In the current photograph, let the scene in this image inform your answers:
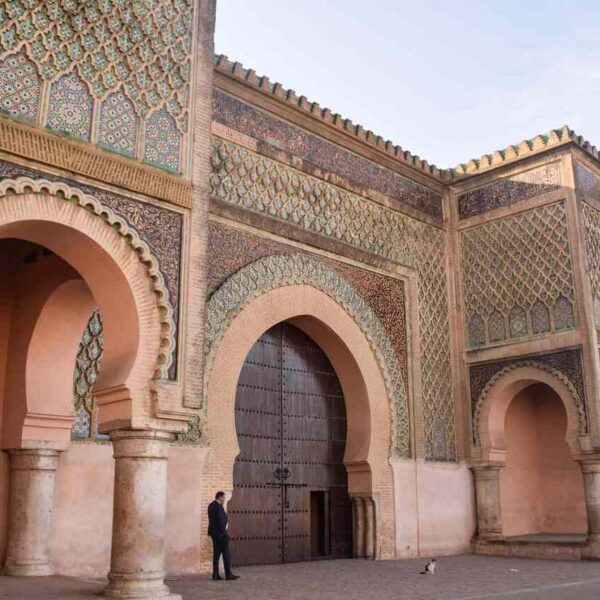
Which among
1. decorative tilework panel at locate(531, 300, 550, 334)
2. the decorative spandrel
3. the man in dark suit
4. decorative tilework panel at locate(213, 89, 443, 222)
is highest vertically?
decorative tilework panel at locate(213, 89, 443, 222)

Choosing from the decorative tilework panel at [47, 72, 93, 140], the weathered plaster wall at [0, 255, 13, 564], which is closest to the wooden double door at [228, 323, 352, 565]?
the weathered plaster wall at [0, 255, 13, 564]

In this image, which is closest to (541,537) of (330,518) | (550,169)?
(330,518)

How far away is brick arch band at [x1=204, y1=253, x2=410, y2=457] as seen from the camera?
7.05 meters

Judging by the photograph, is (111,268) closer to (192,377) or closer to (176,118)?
(192,377)

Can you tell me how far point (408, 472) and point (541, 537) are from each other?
240 centimetres

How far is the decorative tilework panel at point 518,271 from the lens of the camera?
906cm

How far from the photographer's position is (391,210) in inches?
368

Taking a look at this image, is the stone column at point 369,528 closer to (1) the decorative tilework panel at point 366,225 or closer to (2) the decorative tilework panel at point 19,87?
(1) the decorative tilework panel at point 366,225

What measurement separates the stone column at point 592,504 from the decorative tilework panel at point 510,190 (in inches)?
130

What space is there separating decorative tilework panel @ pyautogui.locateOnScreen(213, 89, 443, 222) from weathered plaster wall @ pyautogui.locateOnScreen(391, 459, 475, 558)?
324 cm

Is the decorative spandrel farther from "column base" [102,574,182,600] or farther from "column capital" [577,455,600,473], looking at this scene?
"column capital" [577,455,600,473]

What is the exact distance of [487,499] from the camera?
9.37 m

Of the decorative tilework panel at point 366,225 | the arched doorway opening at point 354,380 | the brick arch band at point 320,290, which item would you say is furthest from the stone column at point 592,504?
the arched doorway opening at point 354,380

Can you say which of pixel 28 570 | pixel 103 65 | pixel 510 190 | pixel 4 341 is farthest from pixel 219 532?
pixel 510 190
